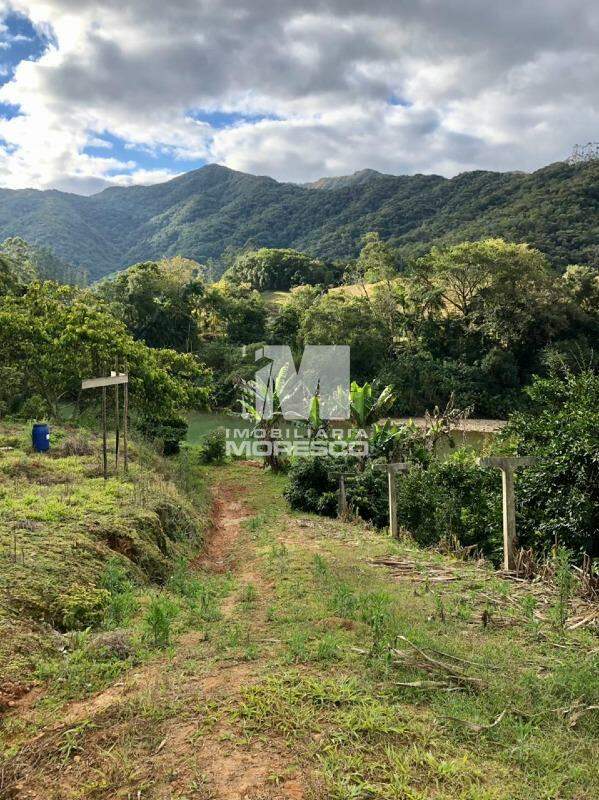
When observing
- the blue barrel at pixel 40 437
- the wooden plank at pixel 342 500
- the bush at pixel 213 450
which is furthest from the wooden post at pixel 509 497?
the bush at pixel 213 450

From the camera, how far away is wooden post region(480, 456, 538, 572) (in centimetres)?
671

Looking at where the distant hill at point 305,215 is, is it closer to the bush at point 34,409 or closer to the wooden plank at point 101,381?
the bush at point 34,409

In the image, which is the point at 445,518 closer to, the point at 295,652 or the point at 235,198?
the point at 295,652

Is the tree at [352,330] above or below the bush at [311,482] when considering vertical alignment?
above

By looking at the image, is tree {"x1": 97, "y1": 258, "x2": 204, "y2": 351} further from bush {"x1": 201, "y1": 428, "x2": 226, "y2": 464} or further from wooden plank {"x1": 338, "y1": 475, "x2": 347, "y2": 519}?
wooden plank {"x1": 338, "y1": 475, "x2": 347, "y2": 519}

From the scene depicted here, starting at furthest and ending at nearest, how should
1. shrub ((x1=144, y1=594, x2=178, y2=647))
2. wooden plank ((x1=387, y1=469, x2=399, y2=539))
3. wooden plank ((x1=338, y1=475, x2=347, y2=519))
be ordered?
wooden plank ((x1=338, y1=475, x2=347, y2=519))
wooden plank ((x1=387, y1=469, x2=399, y2=539))
shrub ((x1=144, y1=594, x2=178, y2=647))

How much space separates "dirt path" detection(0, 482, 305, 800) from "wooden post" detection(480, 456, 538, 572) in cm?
414

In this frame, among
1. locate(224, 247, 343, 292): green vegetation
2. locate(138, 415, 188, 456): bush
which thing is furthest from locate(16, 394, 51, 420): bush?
locate(224, 247, 343, 292): green vegetation

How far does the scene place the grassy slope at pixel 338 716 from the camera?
265 cm

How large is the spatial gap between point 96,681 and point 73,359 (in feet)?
Answer: 35.0

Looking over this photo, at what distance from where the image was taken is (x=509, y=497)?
6.86m

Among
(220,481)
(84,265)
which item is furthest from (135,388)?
(84,265)

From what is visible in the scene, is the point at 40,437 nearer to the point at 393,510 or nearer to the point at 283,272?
the point at 393,510

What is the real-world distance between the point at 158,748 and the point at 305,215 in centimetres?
9114
